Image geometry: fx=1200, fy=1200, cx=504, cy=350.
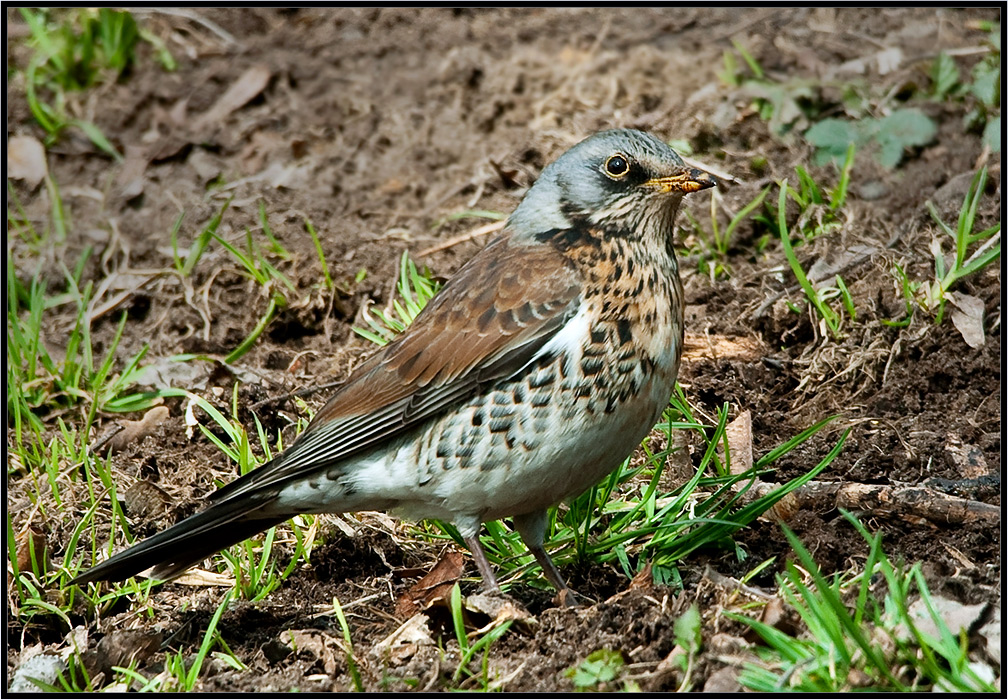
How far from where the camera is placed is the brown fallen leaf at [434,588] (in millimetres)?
4234

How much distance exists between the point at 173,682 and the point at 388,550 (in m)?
1.13

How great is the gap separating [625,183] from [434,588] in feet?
5.31

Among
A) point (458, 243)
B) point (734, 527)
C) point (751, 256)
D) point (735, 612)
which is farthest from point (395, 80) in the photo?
point (735, 612)

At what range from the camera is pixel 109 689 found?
4.01 m

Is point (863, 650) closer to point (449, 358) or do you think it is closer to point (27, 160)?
point (449, 358)

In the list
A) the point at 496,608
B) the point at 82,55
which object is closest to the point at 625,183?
the point at 496,608

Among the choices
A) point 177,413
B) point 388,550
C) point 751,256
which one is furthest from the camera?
point 751,256

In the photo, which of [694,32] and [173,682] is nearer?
[173,682]

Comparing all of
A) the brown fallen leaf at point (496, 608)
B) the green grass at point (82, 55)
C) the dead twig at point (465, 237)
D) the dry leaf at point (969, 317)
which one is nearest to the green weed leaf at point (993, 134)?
the dry leaf at point (969, 317)

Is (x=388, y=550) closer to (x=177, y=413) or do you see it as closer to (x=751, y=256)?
(x=177, y=413)

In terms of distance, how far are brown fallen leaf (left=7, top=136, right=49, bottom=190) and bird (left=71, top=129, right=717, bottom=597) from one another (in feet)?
12.6

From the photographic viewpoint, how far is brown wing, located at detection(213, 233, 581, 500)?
163 inches

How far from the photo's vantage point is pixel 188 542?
4.35 meters

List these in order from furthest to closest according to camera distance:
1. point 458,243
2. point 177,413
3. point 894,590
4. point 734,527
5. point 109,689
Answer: point 458,243 < point 177,413 < point 734,527 < point 109,689 < point 894,590
